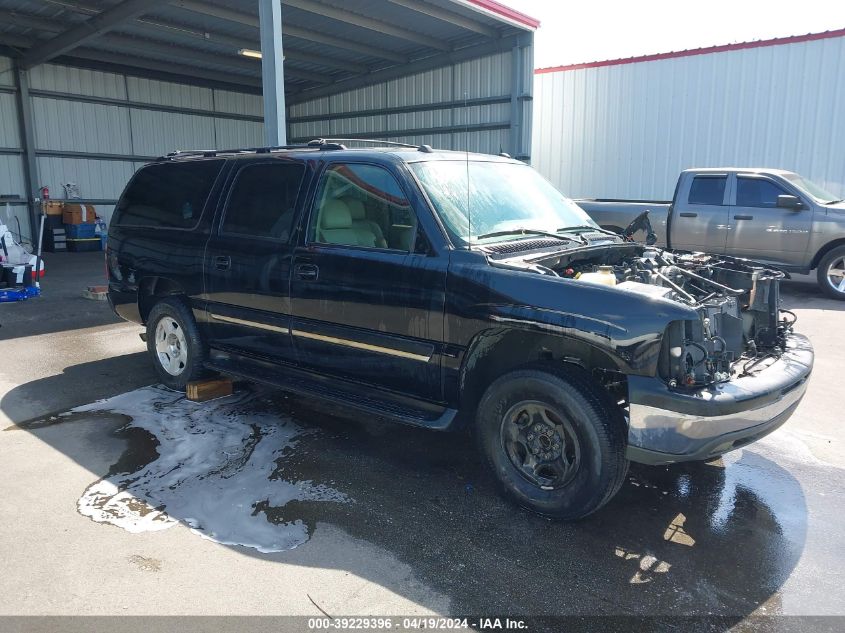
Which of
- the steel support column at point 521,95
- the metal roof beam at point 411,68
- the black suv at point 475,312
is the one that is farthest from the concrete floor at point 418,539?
the metal roof beam at point 411,68

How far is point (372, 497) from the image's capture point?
363 cm

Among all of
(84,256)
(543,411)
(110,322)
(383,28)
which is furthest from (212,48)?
(543,411)

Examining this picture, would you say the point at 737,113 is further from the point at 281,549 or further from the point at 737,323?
the point at 281,549

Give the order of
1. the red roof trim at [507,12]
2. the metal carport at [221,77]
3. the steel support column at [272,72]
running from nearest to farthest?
the steel support column at [272,72], the red roof trim at [507,12], the metal carport at [221,77]

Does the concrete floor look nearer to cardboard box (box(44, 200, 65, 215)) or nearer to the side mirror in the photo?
the side mirror

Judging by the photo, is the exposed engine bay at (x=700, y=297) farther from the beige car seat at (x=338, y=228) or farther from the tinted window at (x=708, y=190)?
the tinted window at (x=708, y=190)

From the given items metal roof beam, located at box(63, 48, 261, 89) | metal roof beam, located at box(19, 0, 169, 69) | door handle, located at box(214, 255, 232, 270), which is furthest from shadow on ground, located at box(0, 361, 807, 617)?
metal roof beam, located at box(63, 48, 261, 89)

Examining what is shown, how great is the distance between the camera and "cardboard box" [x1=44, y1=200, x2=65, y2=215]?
17750 millimetres

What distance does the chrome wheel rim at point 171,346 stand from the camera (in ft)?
17.5

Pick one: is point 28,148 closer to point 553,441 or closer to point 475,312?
point 475,312

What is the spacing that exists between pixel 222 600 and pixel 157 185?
12.5 ft

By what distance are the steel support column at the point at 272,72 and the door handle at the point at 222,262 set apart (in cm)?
508

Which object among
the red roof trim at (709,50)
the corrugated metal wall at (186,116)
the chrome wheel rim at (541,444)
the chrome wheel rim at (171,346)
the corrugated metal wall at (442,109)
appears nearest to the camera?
the chrome wheel rim at (541,444)

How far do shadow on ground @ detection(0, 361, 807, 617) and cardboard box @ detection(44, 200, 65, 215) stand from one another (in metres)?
15.6
